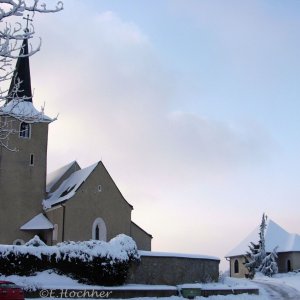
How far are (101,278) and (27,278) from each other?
373 cm

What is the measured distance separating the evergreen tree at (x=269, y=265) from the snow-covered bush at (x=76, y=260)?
2688 cm

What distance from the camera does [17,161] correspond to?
43.0 meters

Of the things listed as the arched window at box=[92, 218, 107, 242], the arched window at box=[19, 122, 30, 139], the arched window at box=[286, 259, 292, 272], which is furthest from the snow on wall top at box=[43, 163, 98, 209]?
the arched window at box=[286, 259, 292, 272]

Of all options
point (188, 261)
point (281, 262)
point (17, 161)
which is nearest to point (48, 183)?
point (17, 161)

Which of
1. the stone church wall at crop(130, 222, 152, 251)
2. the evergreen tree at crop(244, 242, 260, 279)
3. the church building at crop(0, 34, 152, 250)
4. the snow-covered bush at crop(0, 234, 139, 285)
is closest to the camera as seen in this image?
the snow-covered bush at crop(0, 234, 139, 285)

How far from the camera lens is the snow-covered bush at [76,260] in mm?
26391

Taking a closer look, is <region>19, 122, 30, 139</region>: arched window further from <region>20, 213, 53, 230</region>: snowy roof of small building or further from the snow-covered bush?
the snow-covered bush

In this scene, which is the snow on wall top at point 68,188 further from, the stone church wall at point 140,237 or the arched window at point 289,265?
the arched window at point 289,265

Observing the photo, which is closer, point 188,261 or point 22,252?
point 22,252

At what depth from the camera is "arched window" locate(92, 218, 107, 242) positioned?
40.0 m

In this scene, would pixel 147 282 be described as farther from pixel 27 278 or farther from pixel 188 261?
pixel 27 278

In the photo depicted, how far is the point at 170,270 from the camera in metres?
30.5

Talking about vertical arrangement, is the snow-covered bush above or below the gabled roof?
below

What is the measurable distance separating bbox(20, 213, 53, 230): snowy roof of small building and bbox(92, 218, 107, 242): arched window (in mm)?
3437
